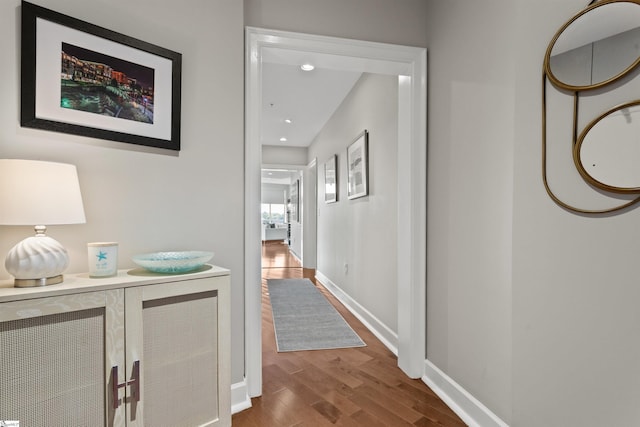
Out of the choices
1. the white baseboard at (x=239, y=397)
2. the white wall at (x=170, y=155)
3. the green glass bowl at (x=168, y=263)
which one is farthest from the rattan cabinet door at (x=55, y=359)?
the white baseboard at (x=239, y=397)

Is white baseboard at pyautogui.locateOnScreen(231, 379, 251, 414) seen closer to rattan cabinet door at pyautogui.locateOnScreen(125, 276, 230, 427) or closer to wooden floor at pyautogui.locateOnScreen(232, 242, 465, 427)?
wooden floor at pyautogui.locateOnScreen(232, 242, 465, 427)

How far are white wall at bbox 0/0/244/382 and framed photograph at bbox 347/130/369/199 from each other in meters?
1.65

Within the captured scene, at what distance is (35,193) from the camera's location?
3.45ft

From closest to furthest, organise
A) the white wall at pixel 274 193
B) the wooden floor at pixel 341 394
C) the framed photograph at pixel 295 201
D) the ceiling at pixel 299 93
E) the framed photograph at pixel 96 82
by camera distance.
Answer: the framed photograph at pixel 96 82, the wooden floor at pixel 341 394, the ceiling at pixel 299 93, the framed photograph at pixel 295 201, the white wall at pixel 274 193

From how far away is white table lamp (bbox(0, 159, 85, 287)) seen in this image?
1020 millimetres

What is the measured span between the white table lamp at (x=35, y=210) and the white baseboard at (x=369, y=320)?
2.26 meters

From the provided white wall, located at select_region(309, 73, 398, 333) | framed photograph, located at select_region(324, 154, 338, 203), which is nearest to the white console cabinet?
white wall, located at select_region(309, 73, 398, 333)

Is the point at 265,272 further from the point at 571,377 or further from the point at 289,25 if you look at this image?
the point at 571,377

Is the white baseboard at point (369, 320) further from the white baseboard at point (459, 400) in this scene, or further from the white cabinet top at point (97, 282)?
the white cabinet top at point (97, 282)

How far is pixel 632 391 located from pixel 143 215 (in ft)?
6.63

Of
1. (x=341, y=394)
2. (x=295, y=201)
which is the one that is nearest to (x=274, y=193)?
(x=295, y=201)

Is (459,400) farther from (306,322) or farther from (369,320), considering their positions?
(306,322)

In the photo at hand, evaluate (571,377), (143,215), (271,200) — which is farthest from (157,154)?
(271,200)

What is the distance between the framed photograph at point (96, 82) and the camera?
1.24 metres
